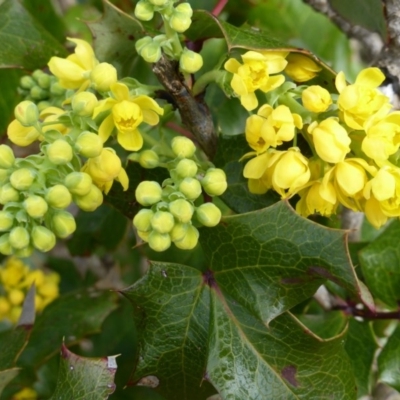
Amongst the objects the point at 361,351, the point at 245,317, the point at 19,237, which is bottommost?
the point at 361,351

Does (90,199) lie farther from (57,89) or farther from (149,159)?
(57,89)

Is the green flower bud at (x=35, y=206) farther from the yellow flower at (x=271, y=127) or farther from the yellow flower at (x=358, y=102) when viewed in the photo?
the yellow flower at (x=358, y=102)

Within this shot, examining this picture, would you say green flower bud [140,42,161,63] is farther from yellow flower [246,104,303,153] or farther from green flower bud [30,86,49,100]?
green flower bud [30,86,49,100]

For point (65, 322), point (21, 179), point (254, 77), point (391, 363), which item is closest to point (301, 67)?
point (254, 77)

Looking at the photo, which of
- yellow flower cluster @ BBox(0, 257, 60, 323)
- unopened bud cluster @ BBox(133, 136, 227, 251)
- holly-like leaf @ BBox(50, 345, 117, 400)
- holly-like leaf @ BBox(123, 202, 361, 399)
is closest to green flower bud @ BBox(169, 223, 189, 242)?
unopened bud cluster @ BBox(133, 136, 227, 251)

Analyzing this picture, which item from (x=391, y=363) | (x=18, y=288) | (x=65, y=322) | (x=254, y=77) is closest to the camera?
(x=254, y=77)

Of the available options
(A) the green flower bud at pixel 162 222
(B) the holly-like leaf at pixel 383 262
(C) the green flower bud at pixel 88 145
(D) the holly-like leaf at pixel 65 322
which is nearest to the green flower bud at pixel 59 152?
(C) the green flower bud at pixel 88 145
